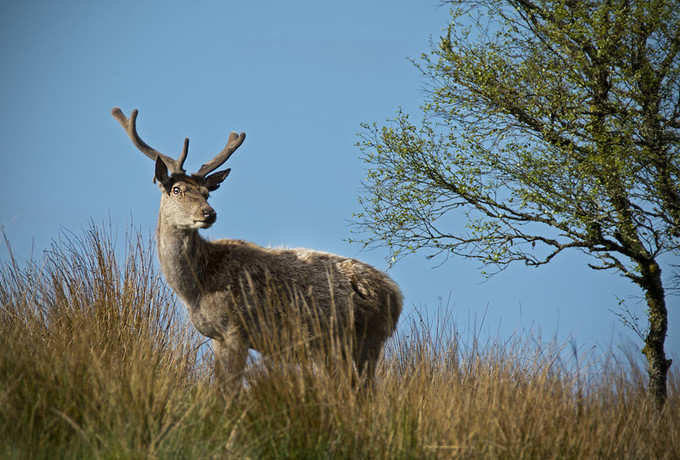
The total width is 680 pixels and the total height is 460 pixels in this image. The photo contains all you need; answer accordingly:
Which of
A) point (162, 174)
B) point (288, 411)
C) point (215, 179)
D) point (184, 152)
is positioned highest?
point (184, 152)

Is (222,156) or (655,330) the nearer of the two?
(222,156)

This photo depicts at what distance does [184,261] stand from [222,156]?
3.69ft

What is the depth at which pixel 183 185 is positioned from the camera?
6.10m

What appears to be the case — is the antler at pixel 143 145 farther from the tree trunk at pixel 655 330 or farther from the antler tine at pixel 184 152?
the tree trunk at pixel 655 330

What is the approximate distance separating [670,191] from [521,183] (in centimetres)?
173

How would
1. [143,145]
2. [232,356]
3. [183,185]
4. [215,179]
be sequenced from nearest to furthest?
[232,356]
[183,185]
[215,179]
[143,145]

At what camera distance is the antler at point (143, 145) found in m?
6.20

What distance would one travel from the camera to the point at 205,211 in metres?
5.83

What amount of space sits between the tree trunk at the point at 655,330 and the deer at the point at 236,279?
145 inches

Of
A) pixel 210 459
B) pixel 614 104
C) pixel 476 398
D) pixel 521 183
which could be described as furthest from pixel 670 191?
pixel 210 459

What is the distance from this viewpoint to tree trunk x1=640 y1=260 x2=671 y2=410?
8.20 meters

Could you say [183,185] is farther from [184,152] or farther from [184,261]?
[184,261]

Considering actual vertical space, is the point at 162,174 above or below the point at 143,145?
below

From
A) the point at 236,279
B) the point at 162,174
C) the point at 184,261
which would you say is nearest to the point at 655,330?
the point at 236,279
